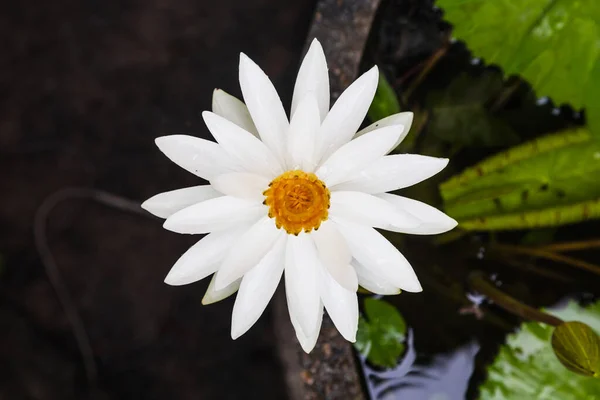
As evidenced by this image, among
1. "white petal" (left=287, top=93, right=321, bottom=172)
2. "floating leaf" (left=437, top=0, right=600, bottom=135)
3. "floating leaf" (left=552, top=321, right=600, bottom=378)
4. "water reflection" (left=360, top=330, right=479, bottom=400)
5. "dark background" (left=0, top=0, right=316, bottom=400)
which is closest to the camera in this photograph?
"white petal" (left=287, top=93, right=321, bottom=172)

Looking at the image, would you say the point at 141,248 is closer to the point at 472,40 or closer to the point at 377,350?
the point at 377,350

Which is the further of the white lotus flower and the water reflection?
the water reflection

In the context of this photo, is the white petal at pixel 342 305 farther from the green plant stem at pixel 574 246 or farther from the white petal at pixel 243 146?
the green plant stem at pixel 574 246

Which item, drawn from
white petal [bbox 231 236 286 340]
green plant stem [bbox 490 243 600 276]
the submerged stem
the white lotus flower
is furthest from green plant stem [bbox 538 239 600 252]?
white petal [bbox 231 236 286 340]

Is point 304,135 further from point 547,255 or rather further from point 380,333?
point 547,255

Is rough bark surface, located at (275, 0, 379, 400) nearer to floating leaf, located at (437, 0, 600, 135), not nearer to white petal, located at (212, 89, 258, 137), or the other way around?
floating leaf, located at (437, 0, 600, 135)

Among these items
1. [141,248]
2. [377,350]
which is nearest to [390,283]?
[377,350]
